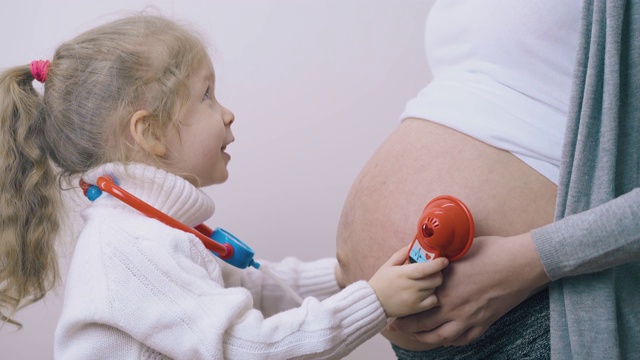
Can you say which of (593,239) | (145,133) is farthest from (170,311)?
(593,239)

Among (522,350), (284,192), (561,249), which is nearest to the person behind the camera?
(561,249)

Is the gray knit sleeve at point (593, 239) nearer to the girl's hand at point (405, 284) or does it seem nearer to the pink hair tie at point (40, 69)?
the girl's hand at point (405, 284)

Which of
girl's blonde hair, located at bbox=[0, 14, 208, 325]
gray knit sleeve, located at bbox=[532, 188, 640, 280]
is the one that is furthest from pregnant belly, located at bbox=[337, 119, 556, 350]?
girl's blonde hair, located at bbox=[0, 14, 208, 325]

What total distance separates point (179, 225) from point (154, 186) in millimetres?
83

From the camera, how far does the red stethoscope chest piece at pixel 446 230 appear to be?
0.87m

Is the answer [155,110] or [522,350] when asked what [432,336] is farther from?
[155,110]

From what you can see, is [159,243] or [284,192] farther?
[284,192]

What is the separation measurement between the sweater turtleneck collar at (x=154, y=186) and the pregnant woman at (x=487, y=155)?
0.27 metres

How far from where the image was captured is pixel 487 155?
3.25ft

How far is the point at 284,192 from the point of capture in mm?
1701

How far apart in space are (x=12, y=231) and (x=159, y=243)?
0.32 meters

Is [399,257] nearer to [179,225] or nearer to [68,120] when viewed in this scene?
[179,225]

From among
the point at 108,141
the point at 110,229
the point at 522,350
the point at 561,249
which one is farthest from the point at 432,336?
the point at 108,141

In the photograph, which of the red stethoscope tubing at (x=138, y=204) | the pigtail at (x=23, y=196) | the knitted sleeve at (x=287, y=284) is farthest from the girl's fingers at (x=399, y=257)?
the pigtail at (x=23, y=196)
